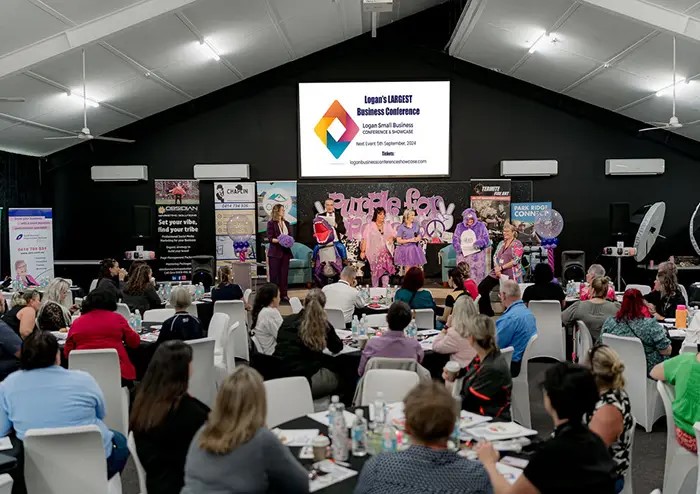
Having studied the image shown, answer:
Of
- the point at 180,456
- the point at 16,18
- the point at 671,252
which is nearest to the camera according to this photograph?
the point at 180,456

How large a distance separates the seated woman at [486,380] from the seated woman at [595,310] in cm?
278

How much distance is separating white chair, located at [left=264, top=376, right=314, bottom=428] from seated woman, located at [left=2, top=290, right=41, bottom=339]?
2.71 m

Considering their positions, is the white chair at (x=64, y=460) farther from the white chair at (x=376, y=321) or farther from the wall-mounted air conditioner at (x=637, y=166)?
the wall-mounted air conditioner at (x=637, y=166)

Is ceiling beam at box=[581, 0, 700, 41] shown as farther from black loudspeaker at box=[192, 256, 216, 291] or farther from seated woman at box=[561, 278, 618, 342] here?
black loudspeaker at box=[192, 256, 216, 291]

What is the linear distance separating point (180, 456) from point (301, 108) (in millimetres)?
11144

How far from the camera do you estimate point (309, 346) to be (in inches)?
181

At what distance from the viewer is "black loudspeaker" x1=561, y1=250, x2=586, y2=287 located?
1243cm

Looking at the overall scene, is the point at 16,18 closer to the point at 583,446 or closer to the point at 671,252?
the point at 583,446

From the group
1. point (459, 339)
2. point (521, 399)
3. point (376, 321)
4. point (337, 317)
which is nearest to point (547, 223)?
→ point (376, 321)

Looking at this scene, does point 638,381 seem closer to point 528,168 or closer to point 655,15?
point 655,15

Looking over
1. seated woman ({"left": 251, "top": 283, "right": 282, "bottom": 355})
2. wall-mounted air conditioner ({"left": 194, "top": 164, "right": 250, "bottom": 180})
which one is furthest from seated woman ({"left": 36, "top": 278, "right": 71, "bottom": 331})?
wall-mounted air conditioner ({"left": 194, "top": 164, "right": 250, "bottom": 180})

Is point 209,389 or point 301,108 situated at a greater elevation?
point 301,108

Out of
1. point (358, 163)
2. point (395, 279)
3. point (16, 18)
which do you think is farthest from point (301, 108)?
point (16, 18)

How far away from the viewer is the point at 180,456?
8.56 ft
